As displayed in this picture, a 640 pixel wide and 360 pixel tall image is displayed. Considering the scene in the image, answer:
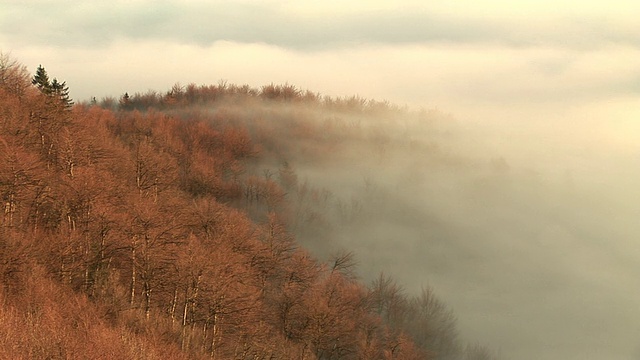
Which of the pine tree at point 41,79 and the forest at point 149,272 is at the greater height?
the pine tree at point 41,79

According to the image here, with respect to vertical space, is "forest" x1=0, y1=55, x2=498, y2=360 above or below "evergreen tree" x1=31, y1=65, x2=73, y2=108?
below

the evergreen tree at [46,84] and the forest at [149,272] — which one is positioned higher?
the evergreen tree at [46,84]

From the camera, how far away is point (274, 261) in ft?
229

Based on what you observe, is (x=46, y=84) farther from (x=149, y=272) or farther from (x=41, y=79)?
(x=149, y=272)

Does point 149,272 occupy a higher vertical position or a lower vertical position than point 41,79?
lower

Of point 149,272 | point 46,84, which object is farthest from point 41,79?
point 149,272

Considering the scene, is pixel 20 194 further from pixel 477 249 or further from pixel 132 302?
pixel 477 249

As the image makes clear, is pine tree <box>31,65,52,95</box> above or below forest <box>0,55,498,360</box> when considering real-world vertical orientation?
above

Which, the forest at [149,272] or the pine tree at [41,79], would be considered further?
the pine tree at [41,79]

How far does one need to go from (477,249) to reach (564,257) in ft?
157

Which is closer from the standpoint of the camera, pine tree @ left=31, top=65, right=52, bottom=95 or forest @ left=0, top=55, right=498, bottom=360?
forest @ left=0, top=55, right=498, bottom=360

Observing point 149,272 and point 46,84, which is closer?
point 149,272

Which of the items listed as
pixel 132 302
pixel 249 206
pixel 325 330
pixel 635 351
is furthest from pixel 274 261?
pixel 635 351

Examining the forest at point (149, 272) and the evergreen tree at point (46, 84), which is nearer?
the forest at point (149, 272)
